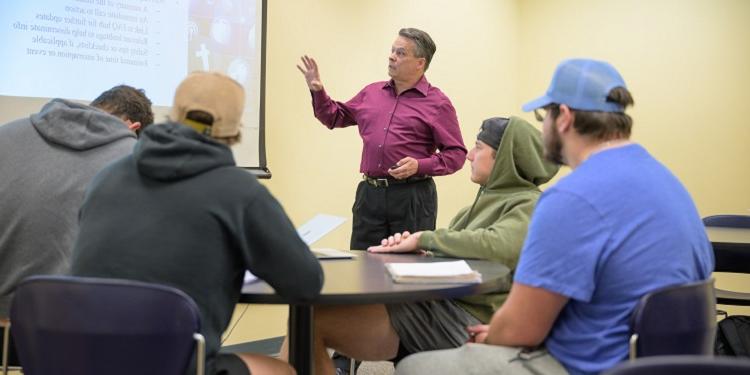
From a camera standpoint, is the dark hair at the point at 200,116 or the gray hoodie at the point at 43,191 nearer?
the dark hair at the point at 200,116

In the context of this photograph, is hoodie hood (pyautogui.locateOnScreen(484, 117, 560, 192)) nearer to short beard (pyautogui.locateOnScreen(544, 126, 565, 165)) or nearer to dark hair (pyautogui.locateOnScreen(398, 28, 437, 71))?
short beard (pyautogui.locateOnScreen(544, 126, 565, 165))

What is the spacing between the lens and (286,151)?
437 cm

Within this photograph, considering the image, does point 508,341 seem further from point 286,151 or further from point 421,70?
point 286,151

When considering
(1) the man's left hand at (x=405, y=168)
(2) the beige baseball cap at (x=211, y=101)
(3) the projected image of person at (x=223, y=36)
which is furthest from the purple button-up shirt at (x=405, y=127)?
(2) the beige baseball cap at (x=211, y=101)

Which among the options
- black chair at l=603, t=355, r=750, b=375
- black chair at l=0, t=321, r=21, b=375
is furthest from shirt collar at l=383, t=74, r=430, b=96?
black chair at l=603, t=355, r=750, b=375

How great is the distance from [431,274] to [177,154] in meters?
0.72

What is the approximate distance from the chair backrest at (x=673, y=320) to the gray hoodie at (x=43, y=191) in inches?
62.0

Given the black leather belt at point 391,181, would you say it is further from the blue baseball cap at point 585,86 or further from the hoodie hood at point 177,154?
the hoodie hood at point 177,154

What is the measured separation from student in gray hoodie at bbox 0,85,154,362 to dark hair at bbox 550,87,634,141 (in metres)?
1.38

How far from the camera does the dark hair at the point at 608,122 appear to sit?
1725 millimetres

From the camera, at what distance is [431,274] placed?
6.31ft

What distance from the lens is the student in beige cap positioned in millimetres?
1566

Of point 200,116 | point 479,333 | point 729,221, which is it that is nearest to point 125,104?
point 200,116

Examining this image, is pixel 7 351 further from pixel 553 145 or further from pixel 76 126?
pixel 553 145
